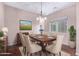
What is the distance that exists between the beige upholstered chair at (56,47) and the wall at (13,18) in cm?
54

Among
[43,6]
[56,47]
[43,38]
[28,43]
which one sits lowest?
[56,47]

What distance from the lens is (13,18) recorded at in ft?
7.59

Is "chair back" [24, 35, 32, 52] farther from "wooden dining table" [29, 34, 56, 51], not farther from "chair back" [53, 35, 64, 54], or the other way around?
"chair back" [53, 35, 64, 54]

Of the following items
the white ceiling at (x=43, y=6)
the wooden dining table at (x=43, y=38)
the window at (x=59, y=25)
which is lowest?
the wooden dining table at (x=43, y=38)

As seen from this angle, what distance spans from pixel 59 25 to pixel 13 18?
1055 millimetres

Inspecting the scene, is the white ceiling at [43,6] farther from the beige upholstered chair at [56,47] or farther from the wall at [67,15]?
the beige upholstered chair at [56,47]

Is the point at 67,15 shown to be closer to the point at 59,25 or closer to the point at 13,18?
the point at 59,25

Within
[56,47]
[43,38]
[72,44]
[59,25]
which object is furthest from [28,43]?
[72,44]

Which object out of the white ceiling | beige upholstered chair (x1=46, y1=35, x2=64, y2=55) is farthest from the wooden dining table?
the white ceiling

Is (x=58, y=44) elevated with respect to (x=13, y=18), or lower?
lower

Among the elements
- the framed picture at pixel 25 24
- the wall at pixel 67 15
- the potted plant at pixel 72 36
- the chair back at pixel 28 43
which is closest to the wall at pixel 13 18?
the framed picture at pixel 25 24

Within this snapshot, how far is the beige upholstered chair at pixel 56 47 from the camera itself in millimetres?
2346

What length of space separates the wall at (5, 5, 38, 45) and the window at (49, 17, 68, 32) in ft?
1.30

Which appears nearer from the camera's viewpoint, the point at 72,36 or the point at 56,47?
the point at 72,36
